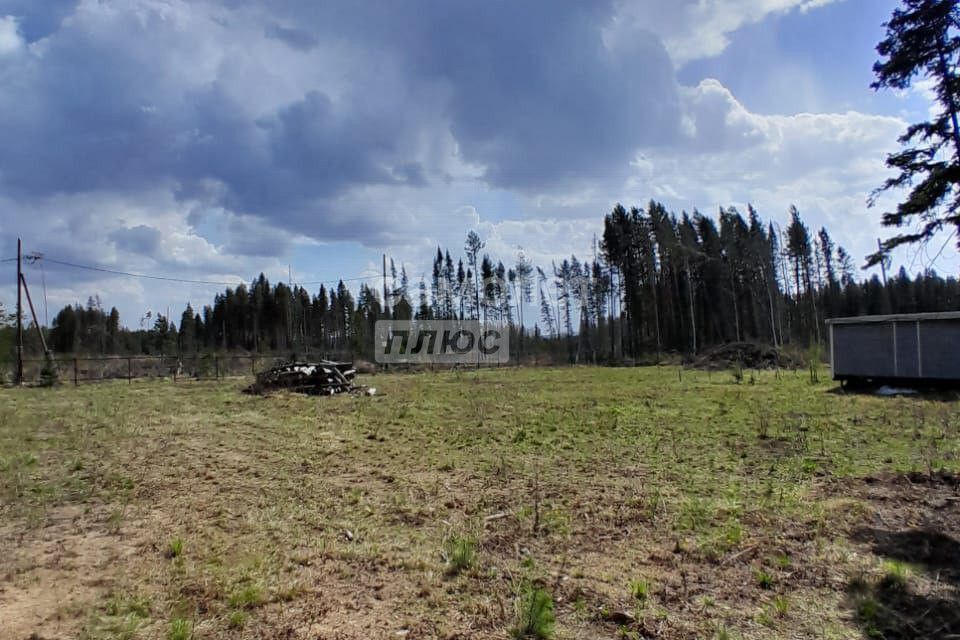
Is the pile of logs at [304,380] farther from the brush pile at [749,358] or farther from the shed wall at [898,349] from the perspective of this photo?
the brush pile at [749,358]

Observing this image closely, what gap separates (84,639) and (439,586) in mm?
2051

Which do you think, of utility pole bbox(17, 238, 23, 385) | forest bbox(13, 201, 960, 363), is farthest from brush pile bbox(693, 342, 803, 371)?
utility pole bbox(17, 238, 23, 385)

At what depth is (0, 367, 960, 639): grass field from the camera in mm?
3133

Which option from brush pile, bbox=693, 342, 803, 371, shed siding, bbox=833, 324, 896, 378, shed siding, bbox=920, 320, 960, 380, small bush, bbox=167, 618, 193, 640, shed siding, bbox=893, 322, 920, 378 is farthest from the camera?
brush pile, bbox=693, 342, 803, 371

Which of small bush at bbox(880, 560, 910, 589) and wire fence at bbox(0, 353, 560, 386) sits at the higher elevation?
wire fence at bbox(0, 353, 560, 386)

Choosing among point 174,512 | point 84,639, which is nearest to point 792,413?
point 174,512

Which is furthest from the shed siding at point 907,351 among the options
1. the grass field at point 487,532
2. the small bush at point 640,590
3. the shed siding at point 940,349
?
the small bush at point 640,590

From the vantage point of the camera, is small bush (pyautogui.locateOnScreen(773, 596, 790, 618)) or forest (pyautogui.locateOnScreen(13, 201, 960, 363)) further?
forest (pyautogui.locateOnScreen(13, 201, 960, 363))

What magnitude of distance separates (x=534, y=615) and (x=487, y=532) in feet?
5.11

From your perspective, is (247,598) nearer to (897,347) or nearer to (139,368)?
(897,347)

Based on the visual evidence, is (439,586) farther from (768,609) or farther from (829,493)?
(829,493)

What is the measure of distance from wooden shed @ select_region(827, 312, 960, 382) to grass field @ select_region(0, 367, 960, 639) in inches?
244

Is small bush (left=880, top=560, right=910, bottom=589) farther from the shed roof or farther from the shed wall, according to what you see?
the shed wall

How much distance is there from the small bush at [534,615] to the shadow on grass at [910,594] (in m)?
1.89
